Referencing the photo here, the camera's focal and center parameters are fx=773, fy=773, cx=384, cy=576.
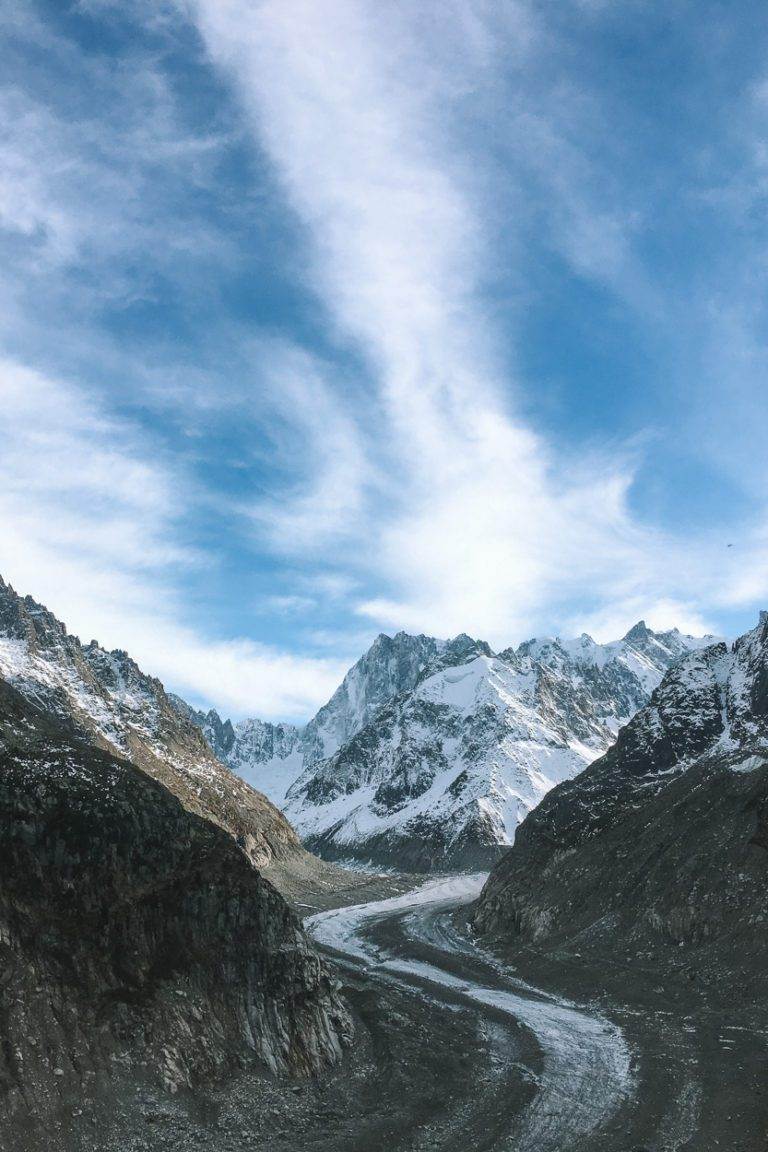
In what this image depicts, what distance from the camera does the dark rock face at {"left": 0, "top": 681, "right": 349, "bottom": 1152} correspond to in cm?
2953

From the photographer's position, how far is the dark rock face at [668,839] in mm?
64188

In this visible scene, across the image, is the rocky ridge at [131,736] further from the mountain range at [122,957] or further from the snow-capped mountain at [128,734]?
the mountain range at [122,957]

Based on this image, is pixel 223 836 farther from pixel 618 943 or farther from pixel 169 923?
pixel 618 943

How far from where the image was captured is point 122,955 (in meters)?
34.5

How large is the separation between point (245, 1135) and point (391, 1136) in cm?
588

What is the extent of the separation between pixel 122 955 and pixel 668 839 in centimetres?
6044

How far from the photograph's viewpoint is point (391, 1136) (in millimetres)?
31438

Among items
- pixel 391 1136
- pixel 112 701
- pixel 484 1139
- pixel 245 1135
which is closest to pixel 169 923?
pixel 245 1135

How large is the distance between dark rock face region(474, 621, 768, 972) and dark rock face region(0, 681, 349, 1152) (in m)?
35.9

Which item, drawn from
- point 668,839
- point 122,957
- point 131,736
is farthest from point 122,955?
point 131,736

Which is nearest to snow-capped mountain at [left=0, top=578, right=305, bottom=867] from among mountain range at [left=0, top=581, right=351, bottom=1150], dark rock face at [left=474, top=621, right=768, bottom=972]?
dark rock face at [left=474, top=621, right=768, bottom=972]

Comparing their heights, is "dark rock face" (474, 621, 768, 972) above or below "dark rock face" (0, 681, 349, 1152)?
above

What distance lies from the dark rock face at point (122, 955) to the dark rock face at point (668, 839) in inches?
1413

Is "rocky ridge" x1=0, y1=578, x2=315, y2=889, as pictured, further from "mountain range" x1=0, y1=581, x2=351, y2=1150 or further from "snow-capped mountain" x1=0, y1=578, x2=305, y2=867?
"mountain range" x1=0, y1=581, x2=351, y2=1150
